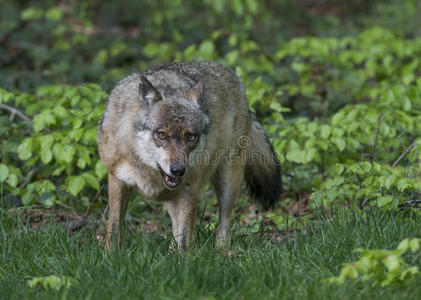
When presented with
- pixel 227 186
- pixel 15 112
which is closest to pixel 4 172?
pixel 15 112

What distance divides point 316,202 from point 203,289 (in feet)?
7.49

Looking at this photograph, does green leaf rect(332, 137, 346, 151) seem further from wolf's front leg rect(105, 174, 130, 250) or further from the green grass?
wolf's front leg rect(105, 174, 130, 250)

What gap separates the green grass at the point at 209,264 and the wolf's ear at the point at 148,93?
1.20 m

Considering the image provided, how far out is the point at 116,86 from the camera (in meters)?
5.79

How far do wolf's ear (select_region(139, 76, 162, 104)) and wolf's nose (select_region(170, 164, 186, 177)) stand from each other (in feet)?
2.27

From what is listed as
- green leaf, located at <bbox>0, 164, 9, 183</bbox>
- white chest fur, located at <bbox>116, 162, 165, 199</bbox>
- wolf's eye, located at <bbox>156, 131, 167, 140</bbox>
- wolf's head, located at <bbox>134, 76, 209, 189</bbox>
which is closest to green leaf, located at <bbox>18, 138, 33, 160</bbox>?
green leaf, located at <bbox>0, 164, 9, 183</bbox>

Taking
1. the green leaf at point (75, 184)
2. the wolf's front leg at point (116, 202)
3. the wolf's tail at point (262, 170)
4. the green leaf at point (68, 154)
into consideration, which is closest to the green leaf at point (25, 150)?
the green leaf at point (68, 154)

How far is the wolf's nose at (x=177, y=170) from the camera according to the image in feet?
15.9

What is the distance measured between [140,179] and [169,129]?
0.65 m

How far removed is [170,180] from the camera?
503 cm

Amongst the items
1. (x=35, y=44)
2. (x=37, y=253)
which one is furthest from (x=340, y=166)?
(x=35, y=44)

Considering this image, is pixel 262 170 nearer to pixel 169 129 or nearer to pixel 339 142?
pixel 339 142

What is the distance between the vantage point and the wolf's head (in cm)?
494

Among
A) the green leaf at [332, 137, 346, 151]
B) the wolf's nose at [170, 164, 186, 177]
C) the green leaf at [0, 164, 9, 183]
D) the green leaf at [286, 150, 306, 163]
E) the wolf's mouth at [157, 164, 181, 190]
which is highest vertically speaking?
the wolf's nose at [170, 164, 186, 177]
